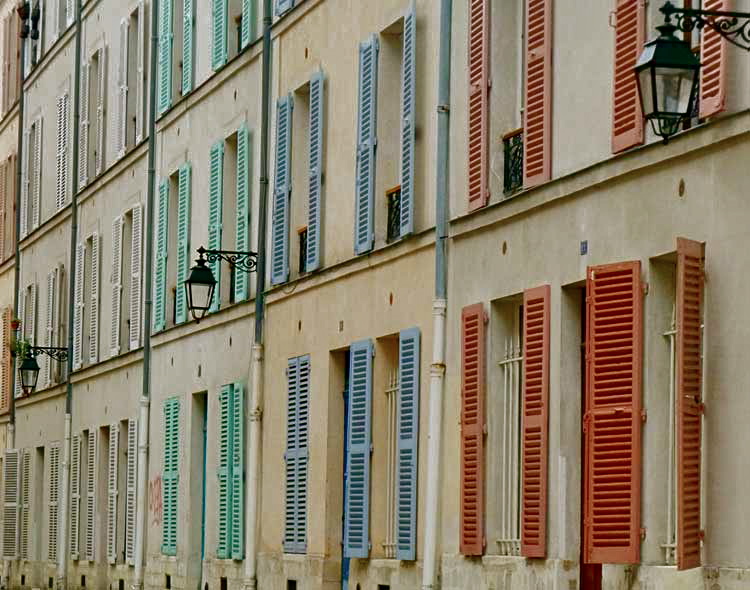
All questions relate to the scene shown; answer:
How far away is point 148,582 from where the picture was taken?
95.4ft

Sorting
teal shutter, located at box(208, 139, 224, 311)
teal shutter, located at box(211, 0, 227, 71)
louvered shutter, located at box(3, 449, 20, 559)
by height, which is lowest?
louvered shutter, located at box(3, 449, 20, 559)

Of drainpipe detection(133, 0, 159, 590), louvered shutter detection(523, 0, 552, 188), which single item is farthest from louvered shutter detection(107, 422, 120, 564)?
louvered shutter detection(523, 0, 552, 188)

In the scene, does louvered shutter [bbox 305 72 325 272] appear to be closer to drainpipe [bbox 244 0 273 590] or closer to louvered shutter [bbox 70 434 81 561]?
drainpipe [bbox 244 0 273 590]

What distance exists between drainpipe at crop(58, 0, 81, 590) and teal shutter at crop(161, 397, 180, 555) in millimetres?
7315

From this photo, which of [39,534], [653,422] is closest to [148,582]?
[39,534]

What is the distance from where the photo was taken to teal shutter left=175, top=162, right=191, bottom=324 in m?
28.0

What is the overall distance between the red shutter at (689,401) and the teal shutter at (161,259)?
16156mm

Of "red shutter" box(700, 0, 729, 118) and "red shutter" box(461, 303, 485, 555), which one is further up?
"red shutter" box(700, 0, 729, 118)

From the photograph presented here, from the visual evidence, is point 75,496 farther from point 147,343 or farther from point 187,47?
point 187,47

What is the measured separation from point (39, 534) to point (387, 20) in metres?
20.6

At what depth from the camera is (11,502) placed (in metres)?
41.3

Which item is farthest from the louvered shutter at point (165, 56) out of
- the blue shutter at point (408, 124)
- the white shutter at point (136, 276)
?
the blue shutter at point (408, 124)

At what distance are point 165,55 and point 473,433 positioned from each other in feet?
44.4

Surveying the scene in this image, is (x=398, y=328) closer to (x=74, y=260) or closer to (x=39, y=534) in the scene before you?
(x=74, y=260)
